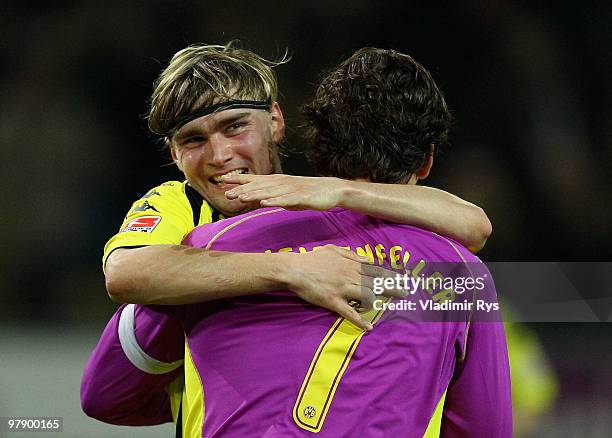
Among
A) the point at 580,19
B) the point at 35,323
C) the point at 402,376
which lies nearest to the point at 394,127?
the point at 402,376

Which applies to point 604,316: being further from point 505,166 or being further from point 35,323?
point 35,323

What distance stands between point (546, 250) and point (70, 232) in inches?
119

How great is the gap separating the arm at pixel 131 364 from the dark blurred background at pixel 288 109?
11.6ft

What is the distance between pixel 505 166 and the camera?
17.3 ft

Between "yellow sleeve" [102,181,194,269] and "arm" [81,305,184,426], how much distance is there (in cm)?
14

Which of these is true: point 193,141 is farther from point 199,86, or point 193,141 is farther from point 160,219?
point 160,219

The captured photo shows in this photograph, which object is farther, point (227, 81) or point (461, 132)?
point (461, 132)

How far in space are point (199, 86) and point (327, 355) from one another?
97cm

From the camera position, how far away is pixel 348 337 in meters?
1.36

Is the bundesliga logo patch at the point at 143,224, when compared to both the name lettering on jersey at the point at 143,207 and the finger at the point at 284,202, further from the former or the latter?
the finger at the point at 284,202

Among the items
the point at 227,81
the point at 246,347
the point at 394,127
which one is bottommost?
the point at 246,347

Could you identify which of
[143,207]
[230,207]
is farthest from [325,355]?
[230,207]

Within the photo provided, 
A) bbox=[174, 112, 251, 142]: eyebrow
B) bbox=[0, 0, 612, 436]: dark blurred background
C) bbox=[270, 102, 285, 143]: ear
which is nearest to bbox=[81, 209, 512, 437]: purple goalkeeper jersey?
bbox=[174, 112, 251, 142]: eyebrow

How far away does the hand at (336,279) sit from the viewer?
1.36 m
